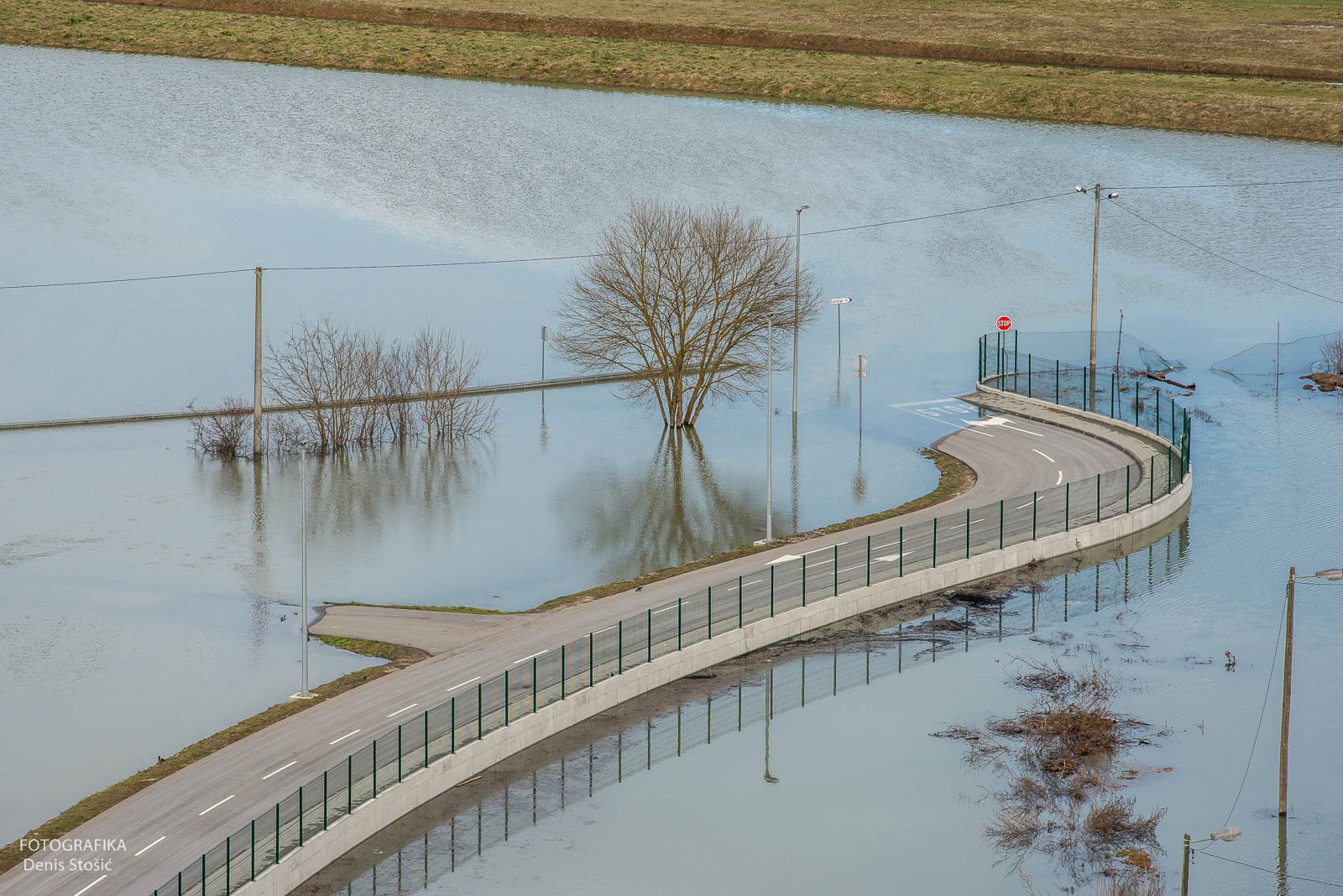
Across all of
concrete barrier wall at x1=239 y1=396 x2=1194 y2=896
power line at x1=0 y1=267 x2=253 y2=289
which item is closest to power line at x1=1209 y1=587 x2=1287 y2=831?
concrete barrier wall at x1=239 y1=396 x2=1194 y2=896

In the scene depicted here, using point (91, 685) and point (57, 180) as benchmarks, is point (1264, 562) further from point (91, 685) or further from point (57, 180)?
point (57, 180)

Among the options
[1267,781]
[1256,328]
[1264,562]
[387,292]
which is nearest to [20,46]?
[387,292]

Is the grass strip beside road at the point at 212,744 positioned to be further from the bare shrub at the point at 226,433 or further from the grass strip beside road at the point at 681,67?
the grass strip beside road at the point at 681,67

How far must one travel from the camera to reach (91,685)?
110 ft

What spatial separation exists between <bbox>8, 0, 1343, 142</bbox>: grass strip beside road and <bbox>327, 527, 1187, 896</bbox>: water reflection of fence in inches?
2533

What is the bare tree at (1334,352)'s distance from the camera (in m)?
70.0

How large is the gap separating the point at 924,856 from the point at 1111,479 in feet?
81.4

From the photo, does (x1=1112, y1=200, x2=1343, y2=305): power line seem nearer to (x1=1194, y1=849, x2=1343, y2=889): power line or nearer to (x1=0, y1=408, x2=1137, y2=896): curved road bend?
(x1=0, y1=408, x2=1137, y2=896): curved road bend

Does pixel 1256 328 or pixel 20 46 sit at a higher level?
pixel 20 46

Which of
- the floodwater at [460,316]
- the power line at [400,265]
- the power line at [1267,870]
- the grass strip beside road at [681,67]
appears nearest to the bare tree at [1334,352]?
the floodwater at [460,316]

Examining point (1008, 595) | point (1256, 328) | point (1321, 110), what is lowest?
point (1008, 595)

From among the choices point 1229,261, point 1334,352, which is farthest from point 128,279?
point 1229,261

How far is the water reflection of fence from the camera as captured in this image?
25.8 m

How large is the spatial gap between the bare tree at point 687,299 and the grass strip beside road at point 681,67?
48.0 meters
